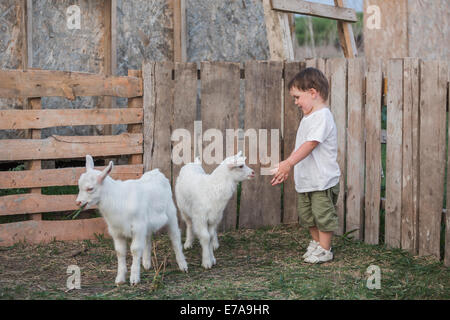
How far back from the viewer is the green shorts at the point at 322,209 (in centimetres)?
509

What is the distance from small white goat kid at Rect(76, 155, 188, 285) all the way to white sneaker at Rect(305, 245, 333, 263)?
1336 mm

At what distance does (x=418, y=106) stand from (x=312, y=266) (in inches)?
72.5

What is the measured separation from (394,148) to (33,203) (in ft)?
12.4

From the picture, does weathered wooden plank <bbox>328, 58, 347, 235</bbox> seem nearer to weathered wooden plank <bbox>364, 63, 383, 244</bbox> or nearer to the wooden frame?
weathered wooden plank <bbox>364, 63, 383, 244</bbox>

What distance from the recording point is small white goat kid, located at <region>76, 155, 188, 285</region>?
13.5ft

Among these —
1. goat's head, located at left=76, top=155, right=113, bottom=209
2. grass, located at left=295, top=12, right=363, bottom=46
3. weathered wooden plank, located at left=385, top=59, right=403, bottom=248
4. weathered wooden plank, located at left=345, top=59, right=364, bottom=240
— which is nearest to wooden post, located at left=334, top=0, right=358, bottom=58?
weathered wooden plank, located at left=345, top=59, right=364, bottom=240

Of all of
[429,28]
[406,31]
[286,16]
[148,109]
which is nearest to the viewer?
[148,109]

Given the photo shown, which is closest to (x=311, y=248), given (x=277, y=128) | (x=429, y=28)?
(x=277, y=128)

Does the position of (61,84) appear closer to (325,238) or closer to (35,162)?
(35,162)

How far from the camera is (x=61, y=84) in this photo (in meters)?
5.83

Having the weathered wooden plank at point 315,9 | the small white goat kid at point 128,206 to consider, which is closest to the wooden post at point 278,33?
the weathered wooden plank at point 315,9

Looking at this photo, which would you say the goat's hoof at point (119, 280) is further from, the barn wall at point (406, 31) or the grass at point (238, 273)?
the barn wall at point (406, 31)

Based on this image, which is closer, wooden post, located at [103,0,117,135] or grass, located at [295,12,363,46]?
wooden post, located at [103,0,117,135]

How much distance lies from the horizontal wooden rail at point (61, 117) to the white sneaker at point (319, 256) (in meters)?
2.39
